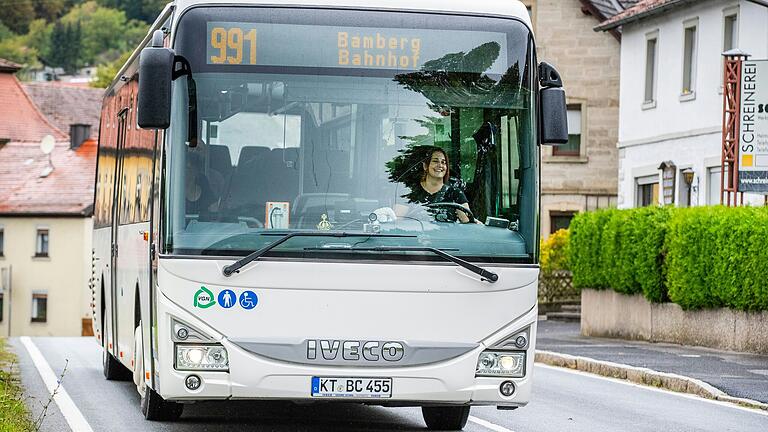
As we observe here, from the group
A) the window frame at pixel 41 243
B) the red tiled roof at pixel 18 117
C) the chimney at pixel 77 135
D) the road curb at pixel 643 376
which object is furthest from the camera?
the red tiled roof at pixel 18 117

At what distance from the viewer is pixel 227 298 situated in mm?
10750

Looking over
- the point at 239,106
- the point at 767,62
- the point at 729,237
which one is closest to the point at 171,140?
the point at 239,106

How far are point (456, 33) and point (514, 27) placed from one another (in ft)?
1.32

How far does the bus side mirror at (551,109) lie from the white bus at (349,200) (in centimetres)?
1

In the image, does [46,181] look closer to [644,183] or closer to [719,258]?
[644,183]

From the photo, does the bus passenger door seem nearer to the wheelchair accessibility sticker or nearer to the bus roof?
the wheelchair accessibility sticker

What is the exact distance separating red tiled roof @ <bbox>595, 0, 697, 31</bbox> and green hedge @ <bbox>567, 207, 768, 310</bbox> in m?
6.27

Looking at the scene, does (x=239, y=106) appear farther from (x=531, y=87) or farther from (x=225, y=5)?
(x=531, y=87)

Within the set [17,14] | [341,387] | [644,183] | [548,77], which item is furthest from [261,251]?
[17,14]

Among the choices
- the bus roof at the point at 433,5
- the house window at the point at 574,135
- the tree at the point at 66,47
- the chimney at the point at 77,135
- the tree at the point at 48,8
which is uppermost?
the tree at the point at 48,8

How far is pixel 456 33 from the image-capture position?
11125 mm

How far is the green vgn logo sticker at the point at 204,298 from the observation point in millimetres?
10734

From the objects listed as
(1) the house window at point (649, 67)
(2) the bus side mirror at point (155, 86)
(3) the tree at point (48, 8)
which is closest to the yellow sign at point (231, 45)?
(2) the bus side mirror at point (155, 86)

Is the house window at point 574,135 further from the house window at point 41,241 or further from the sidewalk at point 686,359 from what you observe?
the house window at point 41,241
